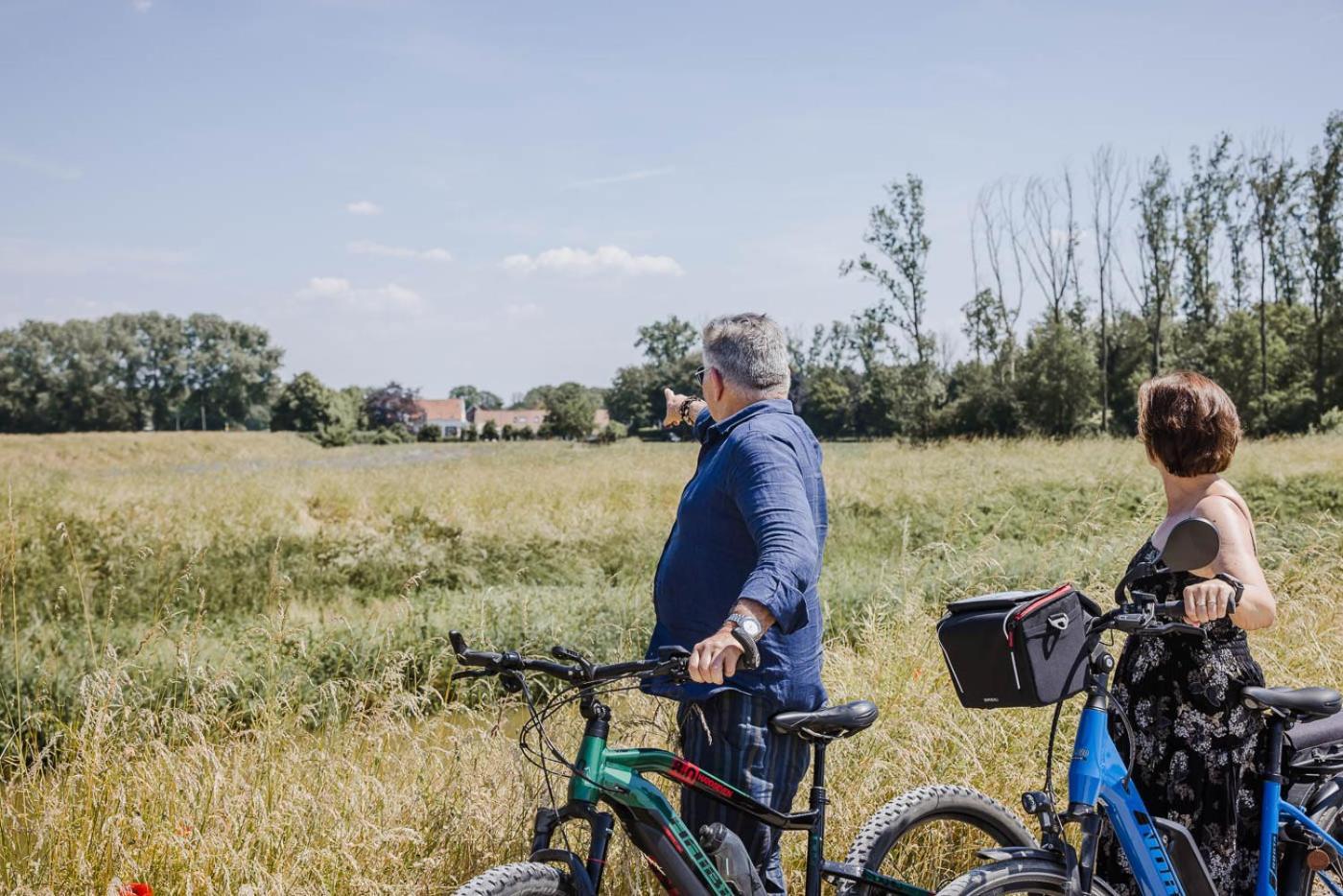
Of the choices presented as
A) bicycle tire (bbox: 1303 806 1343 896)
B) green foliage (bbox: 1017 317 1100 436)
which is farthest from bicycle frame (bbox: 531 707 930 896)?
green foliage (bbox: 1017 317 1100 436)

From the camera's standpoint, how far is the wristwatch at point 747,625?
2078 millimetres

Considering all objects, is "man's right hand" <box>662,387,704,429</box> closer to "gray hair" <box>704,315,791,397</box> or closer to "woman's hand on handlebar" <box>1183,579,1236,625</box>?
"gray hair" <box>704,315,791,397</box>

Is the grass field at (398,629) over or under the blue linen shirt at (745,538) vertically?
under

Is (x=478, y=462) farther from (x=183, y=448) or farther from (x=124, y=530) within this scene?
(x=124, y=530)

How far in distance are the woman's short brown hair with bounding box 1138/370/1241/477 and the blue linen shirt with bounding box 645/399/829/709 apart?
95 centimetres

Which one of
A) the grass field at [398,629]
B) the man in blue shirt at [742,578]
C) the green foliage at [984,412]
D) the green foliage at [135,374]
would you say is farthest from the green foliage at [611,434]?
the man in blue shirt at [742,578]

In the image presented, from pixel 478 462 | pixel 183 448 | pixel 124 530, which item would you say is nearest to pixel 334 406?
pixel 183 448

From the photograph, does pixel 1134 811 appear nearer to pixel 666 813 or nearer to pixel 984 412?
pixel 666 813

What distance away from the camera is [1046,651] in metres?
2.30

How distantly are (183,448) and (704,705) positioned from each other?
40815 millimetres

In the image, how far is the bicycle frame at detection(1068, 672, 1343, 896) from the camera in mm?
2338

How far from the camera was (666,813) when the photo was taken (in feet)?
7.34

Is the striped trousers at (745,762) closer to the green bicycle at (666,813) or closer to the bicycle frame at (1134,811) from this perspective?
the green bicycle at (666,813)

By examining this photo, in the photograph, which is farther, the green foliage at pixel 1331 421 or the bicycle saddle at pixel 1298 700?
the green foliage at pixel 1331 421
